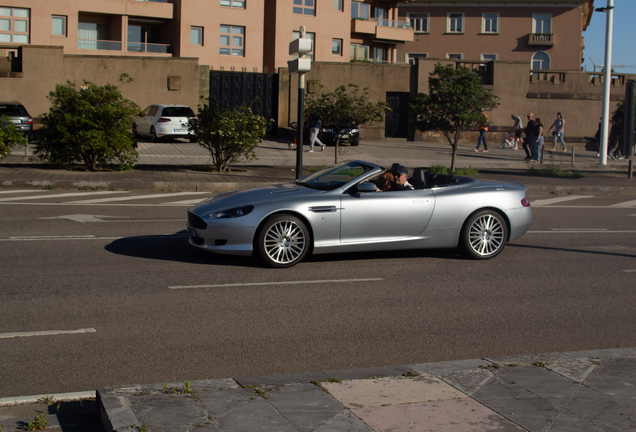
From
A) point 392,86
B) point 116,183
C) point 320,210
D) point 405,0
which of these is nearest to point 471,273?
point 320,210

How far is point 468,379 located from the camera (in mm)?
4715

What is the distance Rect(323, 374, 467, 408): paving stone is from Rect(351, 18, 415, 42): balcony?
4921 centimetres

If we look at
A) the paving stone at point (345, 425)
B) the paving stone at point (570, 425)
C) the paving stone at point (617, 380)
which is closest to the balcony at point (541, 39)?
the paving stone at point (617, 380)

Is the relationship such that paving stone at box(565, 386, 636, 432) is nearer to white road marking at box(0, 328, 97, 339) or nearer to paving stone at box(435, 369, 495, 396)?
paving stone at box(435, 369, 495, 396)

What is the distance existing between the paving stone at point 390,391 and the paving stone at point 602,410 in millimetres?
720

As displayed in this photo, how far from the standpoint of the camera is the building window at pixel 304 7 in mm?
47406

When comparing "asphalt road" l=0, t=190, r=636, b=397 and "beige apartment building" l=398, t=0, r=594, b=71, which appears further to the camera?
"beige apartment building" l=398, t=0, r=594, b=71

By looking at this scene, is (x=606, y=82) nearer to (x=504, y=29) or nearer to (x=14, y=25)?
(x=504, y=29)

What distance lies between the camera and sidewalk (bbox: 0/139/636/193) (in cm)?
1656

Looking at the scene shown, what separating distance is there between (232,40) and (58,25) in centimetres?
1104

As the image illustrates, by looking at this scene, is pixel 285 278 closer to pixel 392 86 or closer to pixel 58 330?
pixel 58 330

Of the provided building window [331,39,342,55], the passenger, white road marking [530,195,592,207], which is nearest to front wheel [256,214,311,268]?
the passenger

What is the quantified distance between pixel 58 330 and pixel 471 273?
197 inches

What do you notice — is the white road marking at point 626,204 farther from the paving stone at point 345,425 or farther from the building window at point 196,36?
the building window at point 196,36
